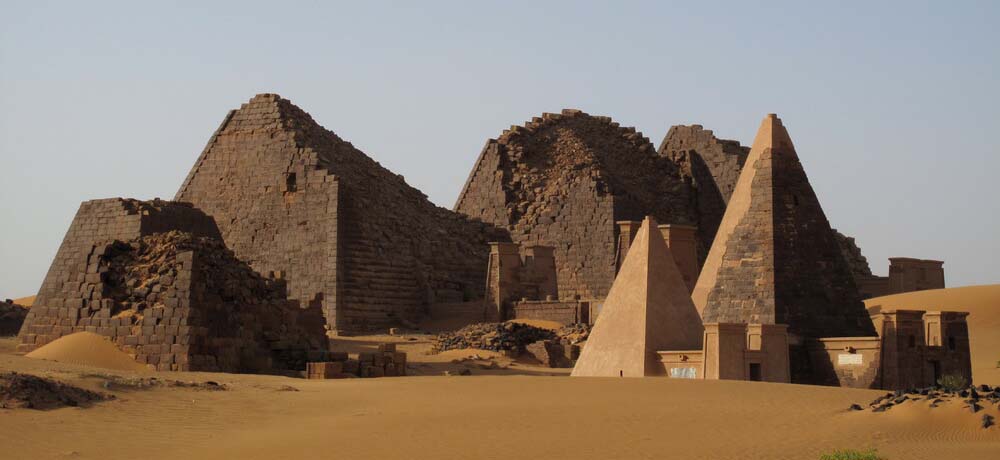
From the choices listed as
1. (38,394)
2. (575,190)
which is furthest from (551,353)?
(575,190)

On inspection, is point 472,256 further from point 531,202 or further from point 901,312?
point 901,312

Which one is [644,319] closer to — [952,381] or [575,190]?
[952,381]

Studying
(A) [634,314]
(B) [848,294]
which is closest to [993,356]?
A: (B) [848,294]

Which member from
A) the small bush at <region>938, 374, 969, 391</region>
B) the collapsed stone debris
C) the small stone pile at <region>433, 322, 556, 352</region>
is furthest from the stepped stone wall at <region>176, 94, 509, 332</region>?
the small bush at <region>938, 374, 969, 391</region>

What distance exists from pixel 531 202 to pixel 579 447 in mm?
31014

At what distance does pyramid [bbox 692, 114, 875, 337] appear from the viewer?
68.0ft

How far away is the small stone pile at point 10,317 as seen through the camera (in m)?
32.8

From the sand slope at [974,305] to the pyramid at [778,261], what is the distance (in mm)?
11096

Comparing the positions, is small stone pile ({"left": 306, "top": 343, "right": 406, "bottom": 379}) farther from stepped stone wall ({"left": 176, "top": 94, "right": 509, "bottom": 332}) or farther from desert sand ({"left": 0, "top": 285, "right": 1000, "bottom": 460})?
stepped stone wall ({"left": 176, "top": 94, "right": 509, "bottom": 332})

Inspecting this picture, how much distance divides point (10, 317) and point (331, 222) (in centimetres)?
828

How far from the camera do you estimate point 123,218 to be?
114ft

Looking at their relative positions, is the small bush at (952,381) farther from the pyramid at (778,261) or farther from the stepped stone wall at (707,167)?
the stepped stone wall at (707,167)

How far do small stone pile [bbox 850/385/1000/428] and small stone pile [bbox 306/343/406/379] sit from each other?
8471 millimetres

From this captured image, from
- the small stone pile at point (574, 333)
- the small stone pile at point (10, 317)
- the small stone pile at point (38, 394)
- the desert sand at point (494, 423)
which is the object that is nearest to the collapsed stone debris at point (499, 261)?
the small stone pile at point (574, 333)
